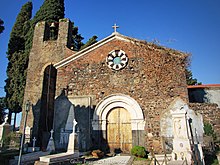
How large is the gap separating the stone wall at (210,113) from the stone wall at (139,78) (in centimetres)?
93

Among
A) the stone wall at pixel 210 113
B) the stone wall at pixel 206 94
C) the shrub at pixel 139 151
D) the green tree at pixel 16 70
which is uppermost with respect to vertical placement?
the green tree at pixel 16 70

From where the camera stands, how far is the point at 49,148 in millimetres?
10844

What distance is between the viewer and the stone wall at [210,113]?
10.4 m

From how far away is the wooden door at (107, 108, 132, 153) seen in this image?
10.8m

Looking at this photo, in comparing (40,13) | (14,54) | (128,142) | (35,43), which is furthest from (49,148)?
(40,13)

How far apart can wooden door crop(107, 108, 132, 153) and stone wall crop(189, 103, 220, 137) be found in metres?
3.99

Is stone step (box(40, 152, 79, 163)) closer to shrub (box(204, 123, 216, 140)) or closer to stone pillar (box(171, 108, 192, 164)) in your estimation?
stone pillar (box(171, 108, 192, 164))

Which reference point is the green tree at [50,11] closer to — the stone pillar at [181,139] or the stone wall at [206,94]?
the stone wall at [206,94]

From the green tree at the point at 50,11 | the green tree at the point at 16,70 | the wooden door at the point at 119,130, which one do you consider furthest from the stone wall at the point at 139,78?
the green tree at the point at 50,11

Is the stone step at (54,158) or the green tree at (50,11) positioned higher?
the green tree at (50,11)

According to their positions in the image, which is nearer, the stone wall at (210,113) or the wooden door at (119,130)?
the stone wall at (210,113)

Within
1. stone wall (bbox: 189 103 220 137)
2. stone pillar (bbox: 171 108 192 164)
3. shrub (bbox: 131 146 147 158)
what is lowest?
shrub (bbox: 131 146 147 158)

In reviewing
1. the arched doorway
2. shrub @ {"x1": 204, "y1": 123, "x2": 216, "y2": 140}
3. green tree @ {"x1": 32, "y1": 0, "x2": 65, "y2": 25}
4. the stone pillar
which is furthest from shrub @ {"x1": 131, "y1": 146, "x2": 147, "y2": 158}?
green tree @ {"x1": 32, "y1": 0, "x2": 65, "y2": 25}

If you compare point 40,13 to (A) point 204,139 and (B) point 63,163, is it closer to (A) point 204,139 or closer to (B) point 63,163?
(B) point 63,163
